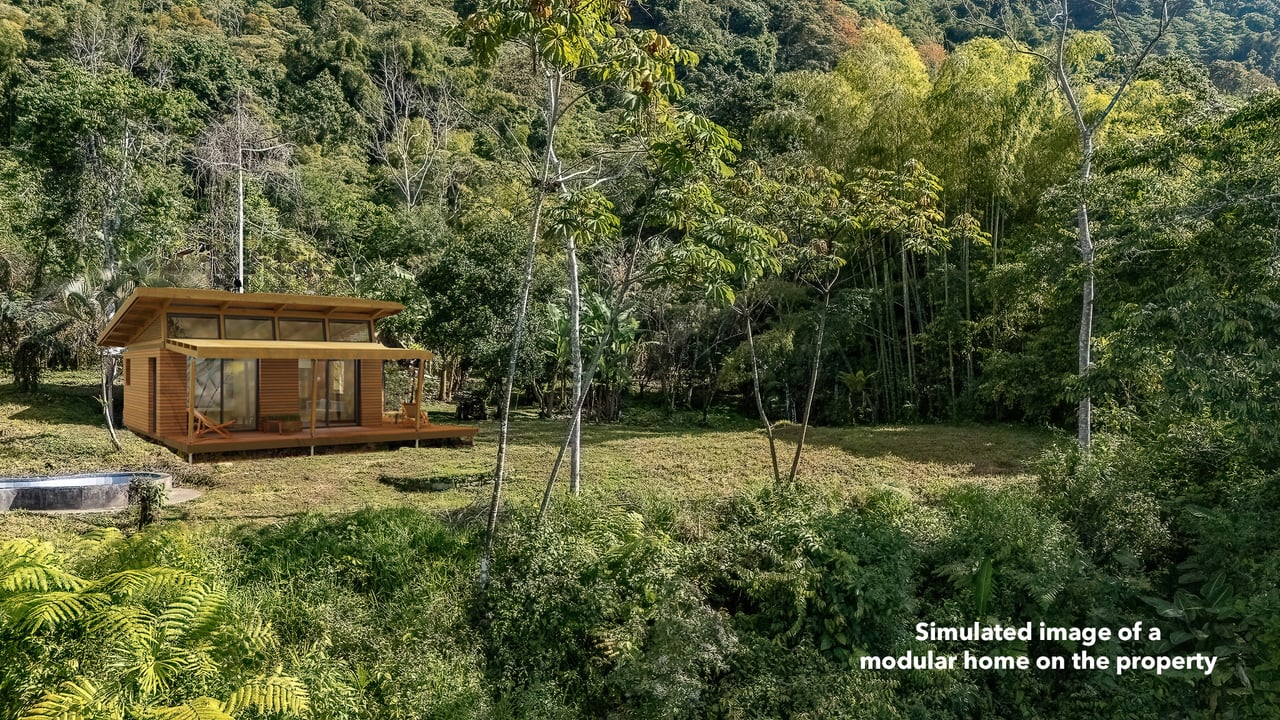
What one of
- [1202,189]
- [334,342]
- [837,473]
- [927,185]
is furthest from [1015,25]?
[334,342]

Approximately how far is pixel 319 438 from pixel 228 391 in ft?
7.15

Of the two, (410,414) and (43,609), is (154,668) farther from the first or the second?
(410,414)

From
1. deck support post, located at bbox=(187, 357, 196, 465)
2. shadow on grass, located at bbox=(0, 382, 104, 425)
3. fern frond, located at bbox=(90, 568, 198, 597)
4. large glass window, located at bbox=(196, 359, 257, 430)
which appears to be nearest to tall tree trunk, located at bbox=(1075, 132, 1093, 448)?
fern frond, located at bbox=(90, 568, 198, 597)

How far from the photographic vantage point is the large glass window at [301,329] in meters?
12.5

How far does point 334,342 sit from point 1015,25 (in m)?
11.9

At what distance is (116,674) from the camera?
339 centimetres

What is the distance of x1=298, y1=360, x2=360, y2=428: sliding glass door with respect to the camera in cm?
1302

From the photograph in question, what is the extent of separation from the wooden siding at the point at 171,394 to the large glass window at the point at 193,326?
39 centimetres

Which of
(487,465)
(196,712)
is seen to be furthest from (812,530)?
(487,465)

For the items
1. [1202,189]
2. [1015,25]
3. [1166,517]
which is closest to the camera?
[1166,517]

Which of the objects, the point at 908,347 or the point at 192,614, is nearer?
the point at 192,614

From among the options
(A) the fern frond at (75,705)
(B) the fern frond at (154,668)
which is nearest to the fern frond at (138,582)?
(B) the fern frond at (154,668)

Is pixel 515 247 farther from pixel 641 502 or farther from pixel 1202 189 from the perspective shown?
pixel 1202 189

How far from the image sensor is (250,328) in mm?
12258
